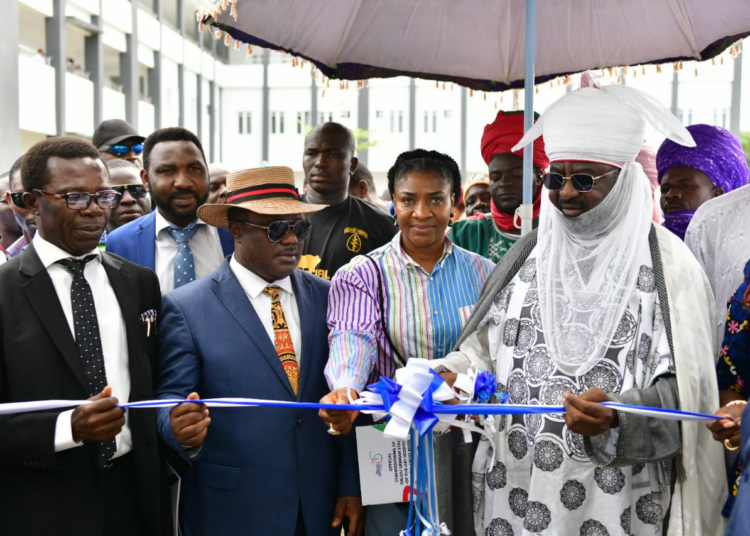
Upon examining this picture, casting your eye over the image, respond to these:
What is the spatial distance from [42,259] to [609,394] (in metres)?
2.25

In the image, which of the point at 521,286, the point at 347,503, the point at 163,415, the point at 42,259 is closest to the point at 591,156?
the point at 521,286

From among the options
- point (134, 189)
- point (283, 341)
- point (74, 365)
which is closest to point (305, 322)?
point (283, 341)

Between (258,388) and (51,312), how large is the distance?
0.86m

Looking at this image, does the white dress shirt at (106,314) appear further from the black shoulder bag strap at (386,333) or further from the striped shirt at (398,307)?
the black shoulder bag strap at (386,333)

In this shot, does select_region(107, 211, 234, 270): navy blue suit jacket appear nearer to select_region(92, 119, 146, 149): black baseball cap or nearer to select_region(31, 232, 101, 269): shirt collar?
select_region(31, 232, 101, 269): shirt collar

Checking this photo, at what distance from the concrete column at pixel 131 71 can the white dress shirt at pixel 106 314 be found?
23848 millimetres

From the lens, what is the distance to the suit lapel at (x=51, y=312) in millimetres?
2744

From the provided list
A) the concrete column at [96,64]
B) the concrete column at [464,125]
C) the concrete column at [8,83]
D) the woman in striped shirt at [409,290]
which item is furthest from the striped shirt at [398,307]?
the concrete column at [464,125]

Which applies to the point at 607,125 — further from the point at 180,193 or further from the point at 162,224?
the point at 162,224

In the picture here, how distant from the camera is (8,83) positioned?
821 cm

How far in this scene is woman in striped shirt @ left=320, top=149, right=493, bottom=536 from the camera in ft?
10.8

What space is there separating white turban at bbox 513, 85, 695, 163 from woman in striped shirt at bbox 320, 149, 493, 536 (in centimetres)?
64

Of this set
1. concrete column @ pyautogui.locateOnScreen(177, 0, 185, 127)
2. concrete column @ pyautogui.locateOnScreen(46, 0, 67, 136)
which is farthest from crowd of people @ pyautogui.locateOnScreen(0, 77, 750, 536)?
concrete column @ pyautogui.locateOnScreen(177, 0, 185, 127)

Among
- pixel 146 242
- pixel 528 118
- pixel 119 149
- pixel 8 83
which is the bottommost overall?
pixel 146 242
